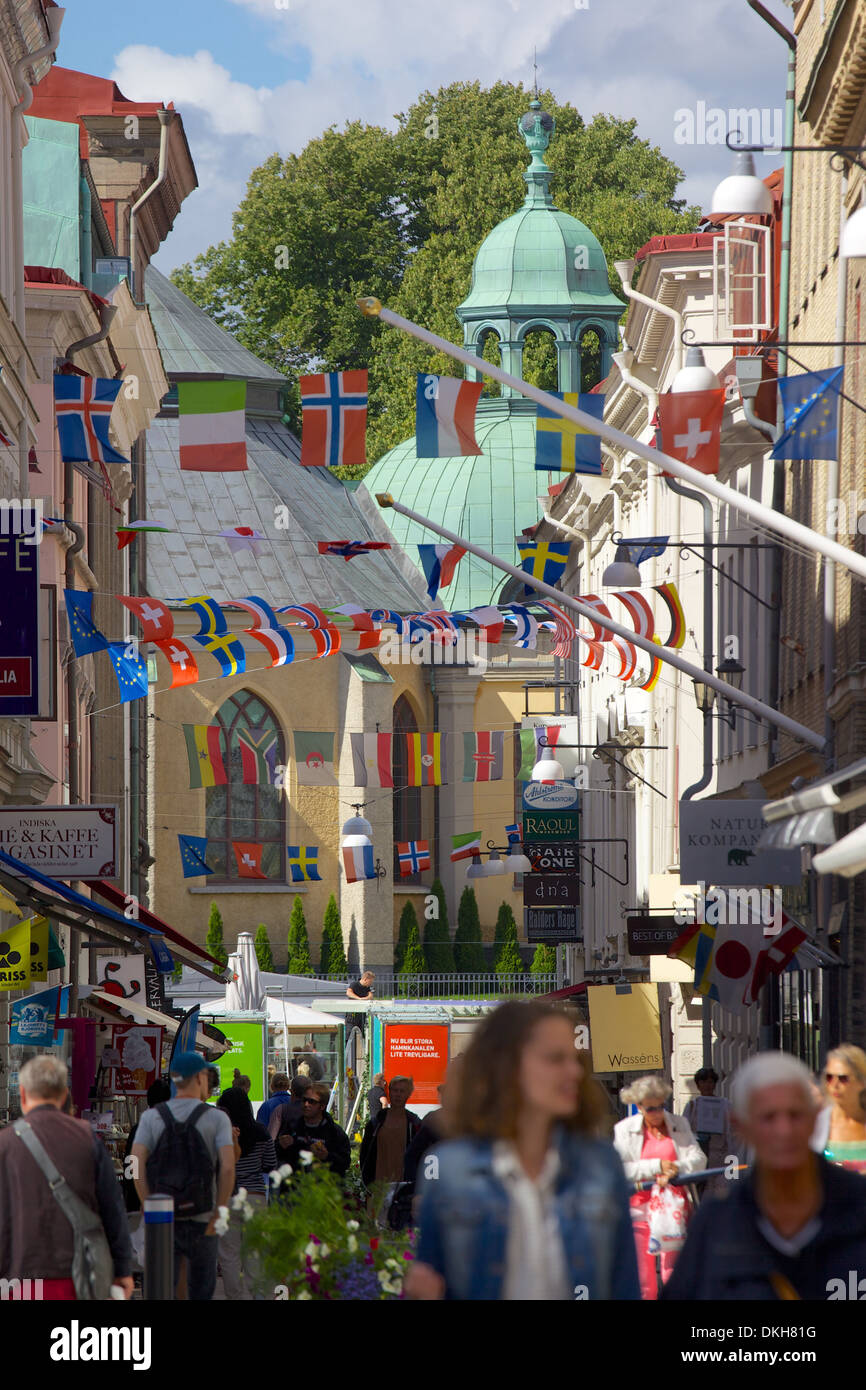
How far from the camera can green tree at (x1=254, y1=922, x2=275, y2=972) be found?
155ft

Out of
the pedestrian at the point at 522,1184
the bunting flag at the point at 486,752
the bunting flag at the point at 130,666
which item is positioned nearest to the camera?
the pedestrian at the point at 522,1184

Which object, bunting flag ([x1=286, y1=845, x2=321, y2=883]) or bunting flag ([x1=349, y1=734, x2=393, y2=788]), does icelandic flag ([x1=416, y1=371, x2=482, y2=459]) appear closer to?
bunting flag ([x1=349, y1=734, x2=393, y2=788])

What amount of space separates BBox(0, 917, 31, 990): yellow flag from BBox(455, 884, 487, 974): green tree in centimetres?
3437

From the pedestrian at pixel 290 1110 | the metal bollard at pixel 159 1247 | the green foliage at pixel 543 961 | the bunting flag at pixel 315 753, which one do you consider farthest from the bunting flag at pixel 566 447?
the green foliage at pixel 543 961

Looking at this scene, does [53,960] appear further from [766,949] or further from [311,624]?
[311,624]

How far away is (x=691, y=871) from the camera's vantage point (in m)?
17.7

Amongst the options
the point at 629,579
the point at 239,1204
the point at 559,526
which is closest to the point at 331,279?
Result: the point at 559,526

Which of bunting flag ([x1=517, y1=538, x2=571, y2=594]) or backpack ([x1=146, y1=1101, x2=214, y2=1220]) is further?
bunting flag ([x1=517, y1=538, x2=571, y2=594])

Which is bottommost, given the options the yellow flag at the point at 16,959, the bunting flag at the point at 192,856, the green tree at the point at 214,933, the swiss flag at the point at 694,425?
the yellow flag at the point at 16,959

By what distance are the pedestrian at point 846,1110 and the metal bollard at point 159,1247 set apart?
94.7 inches

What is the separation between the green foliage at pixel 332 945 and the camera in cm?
4800

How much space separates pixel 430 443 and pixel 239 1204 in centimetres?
855

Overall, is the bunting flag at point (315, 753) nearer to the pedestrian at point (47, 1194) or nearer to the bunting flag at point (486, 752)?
the bunting flag at point (486, 752)

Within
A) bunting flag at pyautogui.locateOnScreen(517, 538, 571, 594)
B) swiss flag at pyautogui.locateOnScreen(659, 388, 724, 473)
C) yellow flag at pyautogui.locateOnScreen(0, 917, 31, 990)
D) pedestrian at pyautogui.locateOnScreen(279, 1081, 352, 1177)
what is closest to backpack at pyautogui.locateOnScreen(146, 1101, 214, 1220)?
pedestrian at pyautogui.locateOnScreen(279, 1081, 352, 1177)
